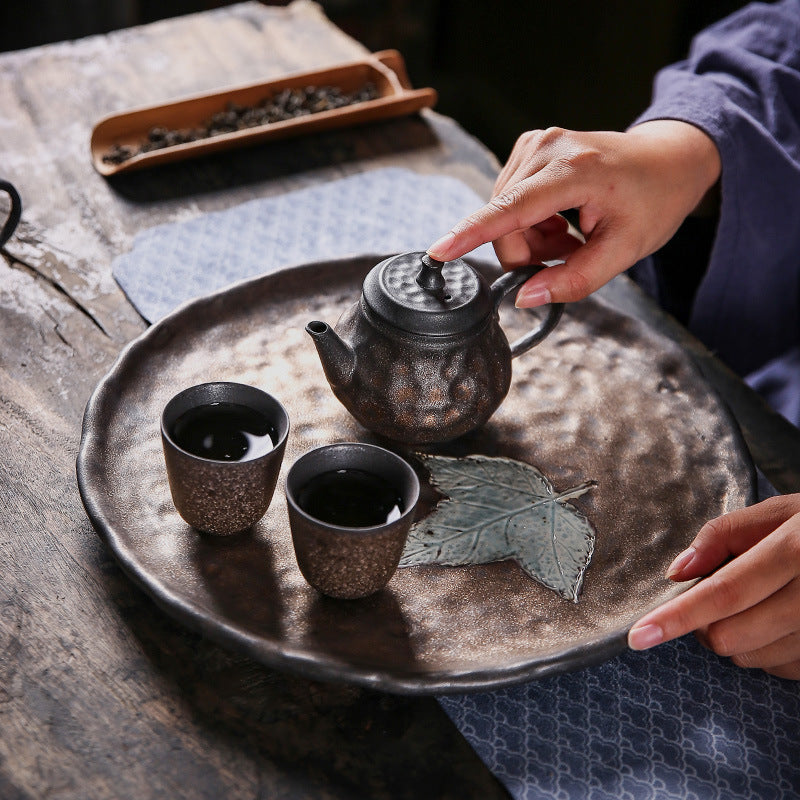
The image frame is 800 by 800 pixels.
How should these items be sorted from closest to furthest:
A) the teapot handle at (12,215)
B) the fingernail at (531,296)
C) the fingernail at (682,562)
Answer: the fingernail at (682,562) → the fingernail at (531,296) → the teapot handle at (12,215)

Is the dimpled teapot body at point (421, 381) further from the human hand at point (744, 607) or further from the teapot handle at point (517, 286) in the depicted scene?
the human hand at point (744, 607)

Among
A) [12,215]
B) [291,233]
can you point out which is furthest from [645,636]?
[12,215]

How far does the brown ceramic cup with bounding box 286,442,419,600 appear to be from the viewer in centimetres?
68

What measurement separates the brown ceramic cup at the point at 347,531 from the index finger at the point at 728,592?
202 millimetres

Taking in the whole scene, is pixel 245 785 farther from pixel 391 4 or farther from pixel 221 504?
pixel 391 4

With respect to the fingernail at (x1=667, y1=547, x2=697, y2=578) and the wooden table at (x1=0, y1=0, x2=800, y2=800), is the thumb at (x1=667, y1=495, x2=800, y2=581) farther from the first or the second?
the wooden table at (x1=0, y1=0, x2=800, y2=800)

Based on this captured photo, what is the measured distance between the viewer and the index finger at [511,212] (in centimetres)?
86

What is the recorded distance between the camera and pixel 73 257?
1205 millimetres

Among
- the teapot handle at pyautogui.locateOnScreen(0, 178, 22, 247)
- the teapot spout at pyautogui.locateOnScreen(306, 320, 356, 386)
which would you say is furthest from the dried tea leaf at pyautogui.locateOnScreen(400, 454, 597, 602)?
the teapot handle at pyautogui.locateOnScreen(0, 178, 22, 247)

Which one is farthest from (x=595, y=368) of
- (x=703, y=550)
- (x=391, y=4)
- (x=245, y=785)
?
(x=391, y=4)

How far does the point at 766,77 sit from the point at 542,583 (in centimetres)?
83

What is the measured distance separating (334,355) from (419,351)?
0.08 m

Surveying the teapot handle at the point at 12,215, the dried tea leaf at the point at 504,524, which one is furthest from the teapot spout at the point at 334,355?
the teapot handle at the point at 12,215

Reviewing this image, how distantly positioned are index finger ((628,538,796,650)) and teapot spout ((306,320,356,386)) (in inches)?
13.6
